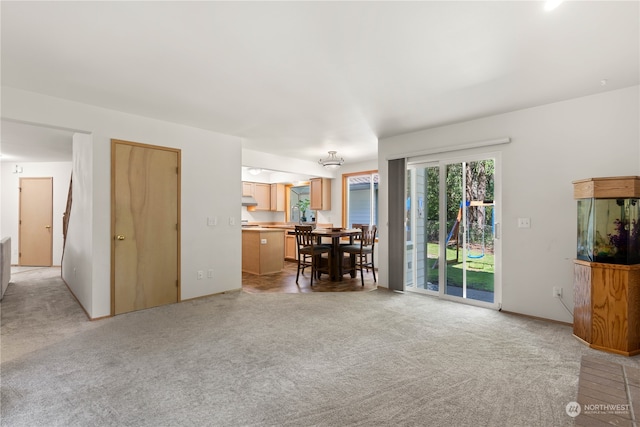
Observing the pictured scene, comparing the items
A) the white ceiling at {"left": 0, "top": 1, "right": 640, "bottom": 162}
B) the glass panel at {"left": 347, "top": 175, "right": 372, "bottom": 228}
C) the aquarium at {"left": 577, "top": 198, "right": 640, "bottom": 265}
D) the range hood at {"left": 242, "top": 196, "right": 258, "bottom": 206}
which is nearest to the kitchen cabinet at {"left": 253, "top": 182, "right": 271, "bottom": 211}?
the range hood at {"left": 242, "top": 196, "right": 258, "bottom": 206}

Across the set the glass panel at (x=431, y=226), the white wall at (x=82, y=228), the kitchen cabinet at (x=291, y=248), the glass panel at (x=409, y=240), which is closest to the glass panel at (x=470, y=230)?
the glass panel at (x=431, y=226)

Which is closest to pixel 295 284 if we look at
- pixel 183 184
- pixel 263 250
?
pixel 263 250

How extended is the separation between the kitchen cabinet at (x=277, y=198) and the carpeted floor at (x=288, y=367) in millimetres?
5362

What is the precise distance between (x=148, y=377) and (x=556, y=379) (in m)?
3.02

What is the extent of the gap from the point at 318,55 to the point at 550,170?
2.98 m

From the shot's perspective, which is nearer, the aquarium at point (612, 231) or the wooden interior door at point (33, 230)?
the aquarium at point (612, 231)

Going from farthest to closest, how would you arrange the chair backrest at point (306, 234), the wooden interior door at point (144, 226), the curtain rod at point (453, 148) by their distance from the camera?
the chair backrest at point (306, 234), the curtain rod at point (453, 148), the wooden interior door at point (144, 226)

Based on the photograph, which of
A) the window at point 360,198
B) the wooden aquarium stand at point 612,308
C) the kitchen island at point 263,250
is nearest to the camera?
the wooden aquarium stand at point 612,308

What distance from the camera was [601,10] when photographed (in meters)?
1.94

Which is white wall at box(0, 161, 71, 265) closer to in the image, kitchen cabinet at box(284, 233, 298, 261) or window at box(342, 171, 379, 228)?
kitchen cabinet at box(284, 233, 298, 261)

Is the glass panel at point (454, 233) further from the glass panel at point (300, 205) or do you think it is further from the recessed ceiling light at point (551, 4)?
the glass panel at point (300, 205)

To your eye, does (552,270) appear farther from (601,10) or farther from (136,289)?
(136,289)

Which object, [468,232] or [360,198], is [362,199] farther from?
[468,232]

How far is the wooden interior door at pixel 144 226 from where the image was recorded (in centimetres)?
377
